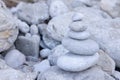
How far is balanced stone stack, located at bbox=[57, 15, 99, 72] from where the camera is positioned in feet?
7.66

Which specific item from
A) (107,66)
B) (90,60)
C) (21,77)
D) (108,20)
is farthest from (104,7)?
(21,77)

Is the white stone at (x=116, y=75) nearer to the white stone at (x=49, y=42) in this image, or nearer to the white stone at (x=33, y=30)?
the white stone at (x=49, y=42)

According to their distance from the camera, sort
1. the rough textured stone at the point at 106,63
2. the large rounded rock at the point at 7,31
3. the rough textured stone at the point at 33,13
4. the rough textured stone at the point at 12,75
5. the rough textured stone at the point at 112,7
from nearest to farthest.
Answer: the rough textured stone at the point at 12,75 → the rough textured stone at the point at 106,63 → the large rounded rock at the point at 7,31 → the rough textured stone at the point at 33,13 → the rough textured stone at the point at 112,7

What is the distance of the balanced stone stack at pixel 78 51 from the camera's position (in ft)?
7.66

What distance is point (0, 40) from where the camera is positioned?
2840mm

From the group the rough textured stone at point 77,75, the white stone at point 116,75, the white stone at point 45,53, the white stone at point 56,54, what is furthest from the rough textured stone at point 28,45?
the white stone at point 116,75

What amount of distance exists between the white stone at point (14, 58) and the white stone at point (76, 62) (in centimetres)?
64

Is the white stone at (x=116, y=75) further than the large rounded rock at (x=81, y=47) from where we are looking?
Yes

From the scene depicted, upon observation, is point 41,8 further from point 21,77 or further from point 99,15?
point 21,77

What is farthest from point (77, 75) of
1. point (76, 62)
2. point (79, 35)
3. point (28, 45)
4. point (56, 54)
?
point (28, 45)

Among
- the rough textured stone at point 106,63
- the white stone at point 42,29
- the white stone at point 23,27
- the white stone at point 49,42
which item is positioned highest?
the rough textured stone at point 106,63

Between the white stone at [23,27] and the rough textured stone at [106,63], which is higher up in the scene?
the rough textured stone at [106,63]

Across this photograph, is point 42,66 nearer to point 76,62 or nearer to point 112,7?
point 76,62

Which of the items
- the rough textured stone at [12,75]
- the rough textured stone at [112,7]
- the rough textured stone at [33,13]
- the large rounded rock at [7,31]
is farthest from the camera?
the rough textured stone at [112,7]
